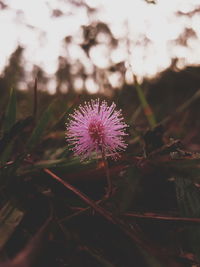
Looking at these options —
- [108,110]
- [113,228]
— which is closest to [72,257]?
[113,228]

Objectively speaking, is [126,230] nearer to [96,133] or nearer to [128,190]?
[128,190]

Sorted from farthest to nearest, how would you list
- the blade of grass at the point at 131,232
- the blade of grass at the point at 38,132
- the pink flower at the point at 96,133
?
the blade of grass at the point at 38,132 → the pink flower at the point at 96,133 → the blade of grass at the point at 131,232

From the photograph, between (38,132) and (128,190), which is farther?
(38,132)

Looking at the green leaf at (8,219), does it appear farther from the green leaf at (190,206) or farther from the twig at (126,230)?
the green leaf at (190,206)

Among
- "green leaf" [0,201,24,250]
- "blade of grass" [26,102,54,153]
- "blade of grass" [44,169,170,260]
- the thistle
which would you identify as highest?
"blade of grass" [26,102,54,153]

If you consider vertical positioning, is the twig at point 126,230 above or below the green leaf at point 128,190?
below

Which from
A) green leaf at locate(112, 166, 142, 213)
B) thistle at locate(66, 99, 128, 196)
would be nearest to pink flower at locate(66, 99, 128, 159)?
thistle at locate(66, 99, 128, 196)

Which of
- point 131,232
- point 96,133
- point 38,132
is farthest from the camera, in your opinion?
point 38,132

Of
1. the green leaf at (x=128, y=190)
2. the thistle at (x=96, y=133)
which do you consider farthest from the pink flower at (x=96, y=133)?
the green leaf at (x=128, y=190)

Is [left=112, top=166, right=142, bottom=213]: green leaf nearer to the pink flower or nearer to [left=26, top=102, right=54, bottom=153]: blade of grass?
the pink flower

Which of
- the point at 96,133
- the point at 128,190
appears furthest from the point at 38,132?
the point at 128,190

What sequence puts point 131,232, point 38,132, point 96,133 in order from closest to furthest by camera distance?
point 131,232, point 96,133, point 38,132

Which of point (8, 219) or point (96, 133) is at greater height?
point (96, 133)
